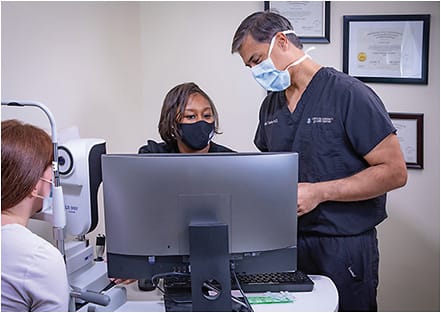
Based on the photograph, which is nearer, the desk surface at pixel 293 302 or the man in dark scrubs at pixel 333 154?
the desk surface at pixel 293 302

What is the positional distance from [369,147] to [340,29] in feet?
3.41

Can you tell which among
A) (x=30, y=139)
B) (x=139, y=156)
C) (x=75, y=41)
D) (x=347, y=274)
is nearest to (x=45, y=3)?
(x=75, y=41)

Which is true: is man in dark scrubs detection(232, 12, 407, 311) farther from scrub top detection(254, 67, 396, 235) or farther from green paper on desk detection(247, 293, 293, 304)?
green paper on desk detection(247, 293, 293, 304)

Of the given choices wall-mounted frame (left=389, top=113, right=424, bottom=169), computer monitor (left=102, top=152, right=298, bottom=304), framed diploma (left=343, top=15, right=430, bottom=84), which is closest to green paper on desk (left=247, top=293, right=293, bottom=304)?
computer monitor (left=102, top=152, right=298, bottom=304)

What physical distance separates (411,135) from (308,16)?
2.60 ft

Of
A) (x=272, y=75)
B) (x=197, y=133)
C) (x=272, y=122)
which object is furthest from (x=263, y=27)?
(x=197, y=133)

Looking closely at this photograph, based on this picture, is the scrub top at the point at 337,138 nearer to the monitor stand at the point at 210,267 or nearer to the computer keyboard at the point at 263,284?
the computer keyboard at the point at 263,284

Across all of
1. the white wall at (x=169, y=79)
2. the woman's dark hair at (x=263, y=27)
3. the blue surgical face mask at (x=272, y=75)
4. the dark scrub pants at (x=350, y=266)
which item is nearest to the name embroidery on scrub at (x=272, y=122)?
the blue surgical face mask at (x=272, y=75)

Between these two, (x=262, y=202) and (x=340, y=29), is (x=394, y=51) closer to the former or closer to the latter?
(x=340, y=29)

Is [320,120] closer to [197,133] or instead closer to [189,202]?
[197,133]

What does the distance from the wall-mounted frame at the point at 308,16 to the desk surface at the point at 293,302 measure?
145cm

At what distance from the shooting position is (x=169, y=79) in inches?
120

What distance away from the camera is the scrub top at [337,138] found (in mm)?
1899

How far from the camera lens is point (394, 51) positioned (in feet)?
8.71
